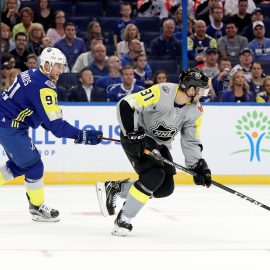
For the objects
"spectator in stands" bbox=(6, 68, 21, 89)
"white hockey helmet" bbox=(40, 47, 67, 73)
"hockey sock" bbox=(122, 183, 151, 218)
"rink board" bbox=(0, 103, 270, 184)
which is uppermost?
"white hockey helmet" bbox=(40, 47, 67, 73)

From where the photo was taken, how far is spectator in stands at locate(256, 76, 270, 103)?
948cm

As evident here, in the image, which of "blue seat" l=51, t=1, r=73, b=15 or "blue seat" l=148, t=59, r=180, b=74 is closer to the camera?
"blue seat" l=148, t=59, r=180, b=74

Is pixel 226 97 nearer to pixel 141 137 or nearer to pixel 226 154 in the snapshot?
pixel 226 154

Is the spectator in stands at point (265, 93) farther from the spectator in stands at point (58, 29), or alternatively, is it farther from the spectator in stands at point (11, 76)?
the spectator in stands at point (11, 76)

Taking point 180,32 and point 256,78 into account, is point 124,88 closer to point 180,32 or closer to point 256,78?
point 180,32

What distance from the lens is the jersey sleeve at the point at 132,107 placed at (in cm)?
575

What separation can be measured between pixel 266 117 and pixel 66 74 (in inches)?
82.2

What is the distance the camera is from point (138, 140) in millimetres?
5727

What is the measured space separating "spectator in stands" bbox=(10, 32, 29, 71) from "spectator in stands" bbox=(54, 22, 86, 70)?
403mm

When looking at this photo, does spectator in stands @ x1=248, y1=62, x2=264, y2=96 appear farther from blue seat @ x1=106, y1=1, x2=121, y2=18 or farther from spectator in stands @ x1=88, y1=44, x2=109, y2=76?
blue seat @ x1=106, y1=1, x2=121, y2=18

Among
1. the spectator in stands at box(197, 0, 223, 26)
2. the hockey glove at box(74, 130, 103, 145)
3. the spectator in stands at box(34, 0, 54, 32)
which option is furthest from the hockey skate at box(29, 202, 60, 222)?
the spectator in stands at box(197, 0, 223, 26)

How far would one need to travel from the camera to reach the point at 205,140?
929 cm

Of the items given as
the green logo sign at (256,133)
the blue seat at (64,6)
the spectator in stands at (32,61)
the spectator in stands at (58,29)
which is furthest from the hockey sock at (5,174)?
the blue seat at (64,6)

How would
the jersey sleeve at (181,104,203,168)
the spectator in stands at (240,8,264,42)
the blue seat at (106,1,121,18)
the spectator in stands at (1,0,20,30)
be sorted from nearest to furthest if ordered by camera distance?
the jersey sleeve at (181,104,203,168)
the spectator in stands at (1,0,20,30)
the spectator in stands at (240,8,264,42)
the blue seat at (106,1,121,18)
